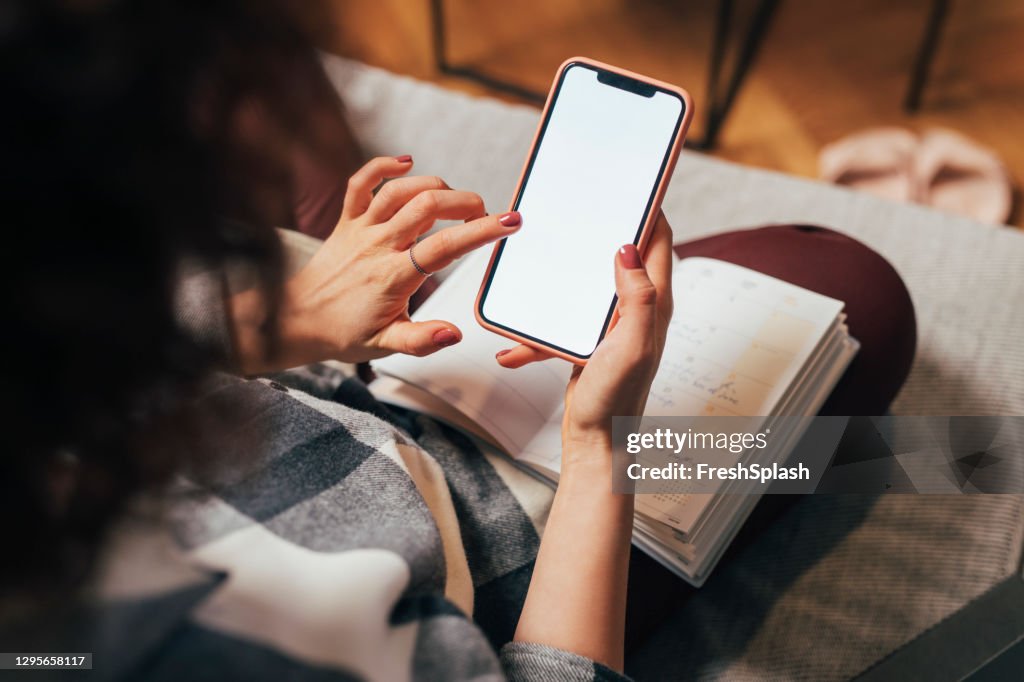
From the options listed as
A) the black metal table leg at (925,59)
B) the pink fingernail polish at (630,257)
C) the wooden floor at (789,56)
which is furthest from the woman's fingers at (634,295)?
the black metal table leg at (925,59)

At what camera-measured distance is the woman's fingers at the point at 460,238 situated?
0.55 m

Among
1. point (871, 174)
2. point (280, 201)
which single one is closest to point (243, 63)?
point (280, 201)

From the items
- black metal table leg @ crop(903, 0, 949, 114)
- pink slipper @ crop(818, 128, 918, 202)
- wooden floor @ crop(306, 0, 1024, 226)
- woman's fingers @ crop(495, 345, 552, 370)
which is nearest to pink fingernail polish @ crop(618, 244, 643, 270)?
woman's fingers @ crop(495, 345, 552, 370)

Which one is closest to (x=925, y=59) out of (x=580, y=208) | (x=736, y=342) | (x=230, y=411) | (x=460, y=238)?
(x=736, y=342)

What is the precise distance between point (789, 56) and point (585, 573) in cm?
136

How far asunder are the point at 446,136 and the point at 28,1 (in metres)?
0.84

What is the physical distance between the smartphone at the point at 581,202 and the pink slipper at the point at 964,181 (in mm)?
857

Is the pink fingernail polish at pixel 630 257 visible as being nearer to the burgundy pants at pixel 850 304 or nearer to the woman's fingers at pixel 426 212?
the woman's fingers at pixel 426 212

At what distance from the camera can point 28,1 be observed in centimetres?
27

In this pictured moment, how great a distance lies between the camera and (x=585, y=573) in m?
0.49

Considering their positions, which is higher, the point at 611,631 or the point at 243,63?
the point at 243,63

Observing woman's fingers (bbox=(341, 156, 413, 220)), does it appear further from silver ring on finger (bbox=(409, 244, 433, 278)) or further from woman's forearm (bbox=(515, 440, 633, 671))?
woman's forearm (bbox=(515, 440, 633, 671))

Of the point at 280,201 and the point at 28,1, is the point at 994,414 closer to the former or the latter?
the point at 280,201

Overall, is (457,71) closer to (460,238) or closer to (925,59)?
(925,59)
